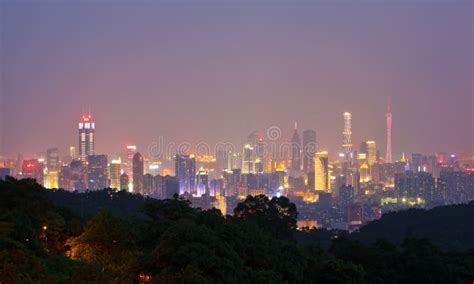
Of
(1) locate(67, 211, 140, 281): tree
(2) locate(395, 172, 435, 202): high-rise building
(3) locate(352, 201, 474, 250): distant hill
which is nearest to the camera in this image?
(1) locate(67, 211, 140, 281): tree

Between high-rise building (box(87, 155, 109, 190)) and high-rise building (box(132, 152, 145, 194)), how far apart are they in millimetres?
1749

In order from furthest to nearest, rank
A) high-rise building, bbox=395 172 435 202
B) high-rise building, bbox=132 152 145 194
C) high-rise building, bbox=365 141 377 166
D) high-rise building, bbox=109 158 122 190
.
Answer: high-rise building, bbox=365 141 377 166, high-rise building, bbox=395 172 435 202, high-rise building, bbox=132 152 145 194, high-rise building, bbox=109 158 122 190

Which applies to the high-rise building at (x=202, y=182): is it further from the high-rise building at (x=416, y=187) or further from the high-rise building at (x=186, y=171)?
the high-rise building at (x=416, y=187)

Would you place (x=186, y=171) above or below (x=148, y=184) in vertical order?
above

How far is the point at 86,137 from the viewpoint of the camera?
2216 inches

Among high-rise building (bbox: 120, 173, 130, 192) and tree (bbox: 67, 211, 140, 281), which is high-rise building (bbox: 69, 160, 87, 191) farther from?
tree (bbox: 67, 211, 140, 281)

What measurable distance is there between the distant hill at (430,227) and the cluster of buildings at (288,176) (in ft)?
38.7

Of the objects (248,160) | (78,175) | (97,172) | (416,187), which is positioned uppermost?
(248,160)

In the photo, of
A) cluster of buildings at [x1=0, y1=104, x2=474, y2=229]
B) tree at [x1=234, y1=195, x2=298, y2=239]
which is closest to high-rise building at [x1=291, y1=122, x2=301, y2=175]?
cluster of buildings at [x1=0, y1=104, x2=474, y2=229]

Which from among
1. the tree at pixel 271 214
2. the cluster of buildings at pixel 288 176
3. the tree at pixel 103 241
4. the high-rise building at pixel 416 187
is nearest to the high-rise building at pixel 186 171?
the cluster of buildings at pixel 288 176

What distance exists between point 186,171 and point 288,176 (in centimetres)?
883

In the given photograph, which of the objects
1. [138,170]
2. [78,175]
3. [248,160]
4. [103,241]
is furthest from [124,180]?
[103,241]

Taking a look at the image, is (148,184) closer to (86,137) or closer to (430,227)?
(86,137)

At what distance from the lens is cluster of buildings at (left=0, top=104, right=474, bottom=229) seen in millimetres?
50031
